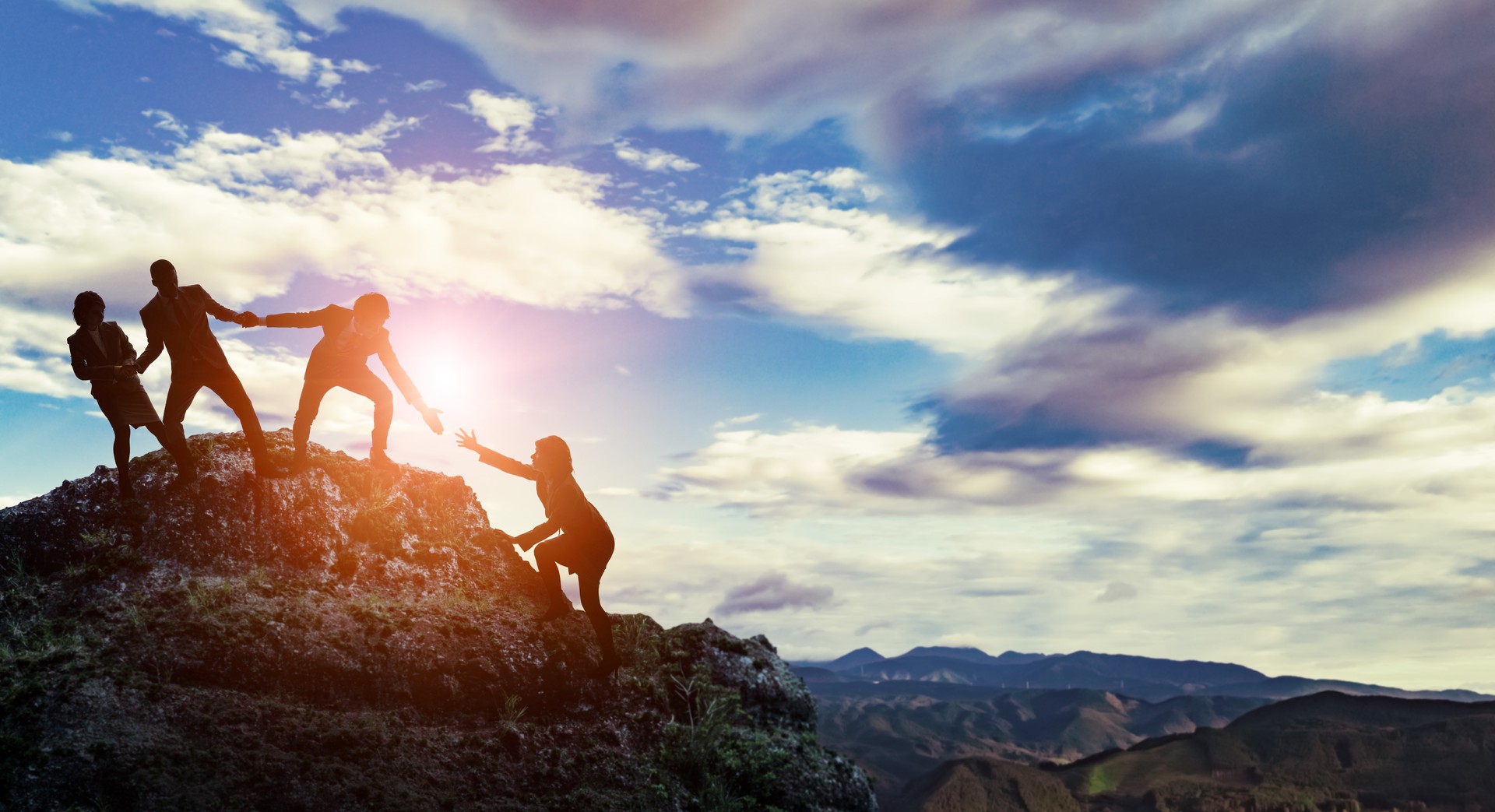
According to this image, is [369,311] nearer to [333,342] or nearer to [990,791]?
[333,342]

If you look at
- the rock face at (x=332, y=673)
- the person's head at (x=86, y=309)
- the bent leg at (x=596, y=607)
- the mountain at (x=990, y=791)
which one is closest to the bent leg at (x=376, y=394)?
the rock face at (x=332, y=673)

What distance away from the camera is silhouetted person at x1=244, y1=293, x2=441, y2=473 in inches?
562

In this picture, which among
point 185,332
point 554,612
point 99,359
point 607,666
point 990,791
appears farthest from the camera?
point 990,791

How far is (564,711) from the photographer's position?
44.8 ft

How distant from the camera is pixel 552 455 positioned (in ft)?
43.9

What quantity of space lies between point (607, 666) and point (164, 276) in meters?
9.06

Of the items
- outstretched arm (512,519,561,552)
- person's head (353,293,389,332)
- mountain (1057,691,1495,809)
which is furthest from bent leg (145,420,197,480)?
mountain (1057,691,1495,809)

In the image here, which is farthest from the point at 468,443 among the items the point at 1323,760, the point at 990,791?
the point at 990,791

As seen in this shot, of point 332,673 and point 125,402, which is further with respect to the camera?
point 125,402

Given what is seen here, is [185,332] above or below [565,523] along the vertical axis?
above

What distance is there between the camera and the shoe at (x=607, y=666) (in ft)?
45.6

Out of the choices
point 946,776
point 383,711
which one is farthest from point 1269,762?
point 383,711

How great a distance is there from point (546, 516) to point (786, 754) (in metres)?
5.67

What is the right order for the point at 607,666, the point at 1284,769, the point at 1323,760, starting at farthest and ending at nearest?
the point at 1284,769, the point at 1323,760, the point at 607,666
